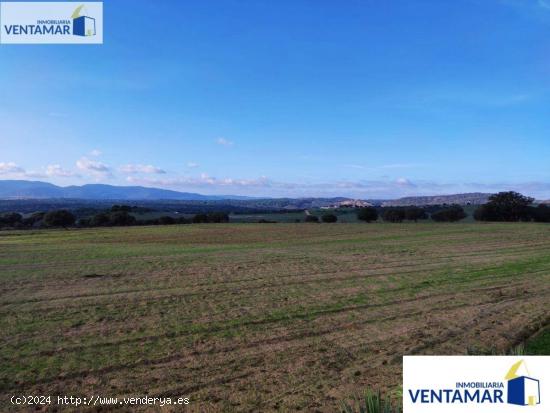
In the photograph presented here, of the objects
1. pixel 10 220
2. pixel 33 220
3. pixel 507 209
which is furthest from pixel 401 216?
pixel 10 220

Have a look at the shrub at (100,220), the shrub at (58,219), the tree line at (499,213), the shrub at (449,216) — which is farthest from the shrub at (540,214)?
the shrub at (58,219)

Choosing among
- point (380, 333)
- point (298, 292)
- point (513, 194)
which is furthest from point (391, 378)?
point (513, 194)

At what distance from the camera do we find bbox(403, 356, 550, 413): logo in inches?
223

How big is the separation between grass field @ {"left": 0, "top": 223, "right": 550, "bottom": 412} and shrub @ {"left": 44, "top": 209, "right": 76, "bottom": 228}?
59.7 m

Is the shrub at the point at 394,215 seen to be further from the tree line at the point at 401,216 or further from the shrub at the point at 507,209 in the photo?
the shrub at the point at 507,209

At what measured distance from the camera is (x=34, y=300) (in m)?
14.9

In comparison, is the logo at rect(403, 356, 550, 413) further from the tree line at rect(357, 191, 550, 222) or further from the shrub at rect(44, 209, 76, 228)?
the shrub at rect(44, 209, 76, 228)

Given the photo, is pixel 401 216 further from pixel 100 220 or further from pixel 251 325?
pixel 251 325

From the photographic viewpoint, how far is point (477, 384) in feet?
18.8

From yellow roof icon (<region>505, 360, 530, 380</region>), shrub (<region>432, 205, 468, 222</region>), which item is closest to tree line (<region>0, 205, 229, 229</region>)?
shrub (<region>432, 205, 468, 222</region>)

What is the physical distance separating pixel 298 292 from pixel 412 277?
5.91m

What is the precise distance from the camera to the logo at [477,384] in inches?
223

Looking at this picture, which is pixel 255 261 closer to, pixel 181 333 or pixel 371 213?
pixel 181 333

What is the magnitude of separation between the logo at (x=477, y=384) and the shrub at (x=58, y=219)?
8105cm
